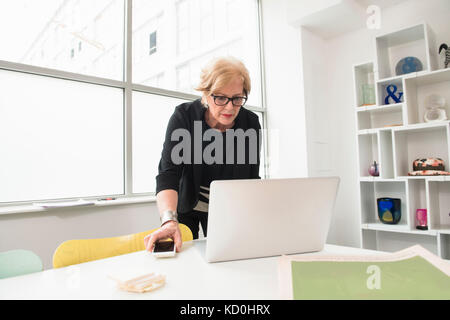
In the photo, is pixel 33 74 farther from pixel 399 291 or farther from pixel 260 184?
pixel 399 291

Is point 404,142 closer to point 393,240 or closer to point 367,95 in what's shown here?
point 367,95

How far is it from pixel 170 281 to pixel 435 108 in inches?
112

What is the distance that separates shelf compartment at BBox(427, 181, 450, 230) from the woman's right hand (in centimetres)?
234

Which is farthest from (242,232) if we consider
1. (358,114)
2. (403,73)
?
(403,73)

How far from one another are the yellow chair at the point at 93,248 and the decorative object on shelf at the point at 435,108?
2.43 meters

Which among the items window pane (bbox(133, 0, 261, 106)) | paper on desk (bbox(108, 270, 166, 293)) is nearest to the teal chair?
paper on desk (bbox(108, 270, 166, 293))

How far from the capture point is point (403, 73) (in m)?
2.69

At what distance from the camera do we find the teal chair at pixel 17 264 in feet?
2.81

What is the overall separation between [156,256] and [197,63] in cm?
276

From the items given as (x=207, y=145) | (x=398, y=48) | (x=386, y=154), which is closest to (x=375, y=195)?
(x=386, y=154)

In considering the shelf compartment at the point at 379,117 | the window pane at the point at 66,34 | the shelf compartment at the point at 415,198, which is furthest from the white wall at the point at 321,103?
the window pane at the point at 66,34

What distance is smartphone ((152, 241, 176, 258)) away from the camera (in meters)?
0.93

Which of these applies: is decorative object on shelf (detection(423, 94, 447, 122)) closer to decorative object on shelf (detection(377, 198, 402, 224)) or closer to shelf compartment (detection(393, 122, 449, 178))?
shelf compartment (detection(393, 122, 449, 178))

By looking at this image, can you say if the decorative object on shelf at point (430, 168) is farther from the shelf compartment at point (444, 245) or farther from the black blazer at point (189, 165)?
the black blazer at point (189, 165)
